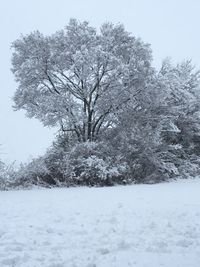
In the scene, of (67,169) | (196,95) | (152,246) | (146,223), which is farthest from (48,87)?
(152,246)

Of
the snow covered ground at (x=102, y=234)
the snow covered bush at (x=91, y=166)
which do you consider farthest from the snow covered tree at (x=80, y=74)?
the snow covered ground at (x=102, y=234)

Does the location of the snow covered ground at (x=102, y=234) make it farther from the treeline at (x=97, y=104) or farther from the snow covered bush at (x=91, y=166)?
the treeline at (x=97, y=104)

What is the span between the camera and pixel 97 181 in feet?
63.4

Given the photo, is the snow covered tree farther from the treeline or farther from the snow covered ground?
the snow covered ground

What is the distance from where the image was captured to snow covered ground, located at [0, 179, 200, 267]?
5.52 m

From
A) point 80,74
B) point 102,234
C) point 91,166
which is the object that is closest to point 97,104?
point 80,74

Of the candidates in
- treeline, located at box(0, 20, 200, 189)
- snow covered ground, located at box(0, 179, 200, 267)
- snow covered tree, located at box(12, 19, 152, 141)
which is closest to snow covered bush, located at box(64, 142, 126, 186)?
treeline, located at box(0, 20, 200, 189)

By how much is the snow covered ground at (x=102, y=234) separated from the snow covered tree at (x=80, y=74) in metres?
10.4

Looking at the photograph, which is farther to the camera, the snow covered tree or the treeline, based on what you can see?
the snow covered tree

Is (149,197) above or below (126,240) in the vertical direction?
above

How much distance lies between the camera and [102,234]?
6.95m

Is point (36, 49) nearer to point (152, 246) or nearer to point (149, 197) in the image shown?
point (149, 197)

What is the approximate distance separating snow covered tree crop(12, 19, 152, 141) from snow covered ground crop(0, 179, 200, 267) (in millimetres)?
10366

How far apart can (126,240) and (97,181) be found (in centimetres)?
1284
